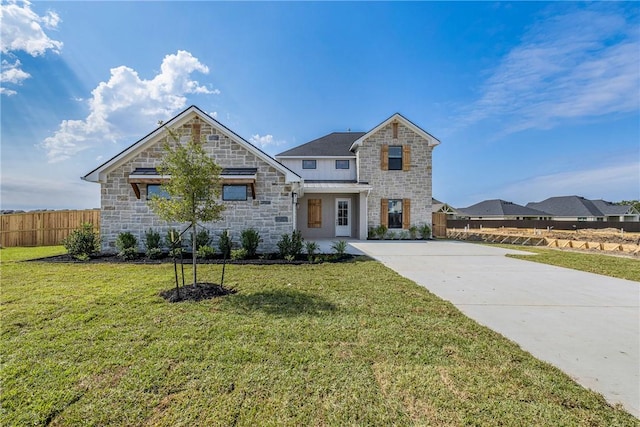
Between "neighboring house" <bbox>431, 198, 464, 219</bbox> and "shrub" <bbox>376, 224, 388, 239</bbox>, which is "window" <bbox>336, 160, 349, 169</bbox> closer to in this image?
"shrub" <bbox>376, 224, 388, 239</bbox>

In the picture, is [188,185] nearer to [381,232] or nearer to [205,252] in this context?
[205,252]

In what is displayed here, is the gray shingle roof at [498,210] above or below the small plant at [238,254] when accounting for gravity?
above

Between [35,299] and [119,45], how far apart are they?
952 cm

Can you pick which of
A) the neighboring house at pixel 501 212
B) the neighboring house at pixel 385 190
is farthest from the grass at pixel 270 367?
the neighboring house at pixel 501 212

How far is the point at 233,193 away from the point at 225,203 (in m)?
0.52

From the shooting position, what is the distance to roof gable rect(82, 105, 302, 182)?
10.1 m

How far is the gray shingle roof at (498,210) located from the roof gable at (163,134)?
3687 centimetres

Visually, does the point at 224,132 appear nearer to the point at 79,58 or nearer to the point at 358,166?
the point at 79,58

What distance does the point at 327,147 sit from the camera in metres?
19.0

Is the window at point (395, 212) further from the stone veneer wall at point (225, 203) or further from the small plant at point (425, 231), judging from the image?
the stone veneer wall at point (225, 203)

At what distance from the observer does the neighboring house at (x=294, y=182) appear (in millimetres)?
10312

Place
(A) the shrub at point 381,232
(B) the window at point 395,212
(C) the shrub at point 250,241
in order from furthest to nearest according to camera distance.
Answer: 1. (B) the window at point 395,212
2. (A) the shrub at point 381,232
3. (C) the shrub at point 250,241

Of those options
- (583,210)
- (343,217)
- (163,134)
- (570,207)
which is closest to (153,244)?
(163,134)

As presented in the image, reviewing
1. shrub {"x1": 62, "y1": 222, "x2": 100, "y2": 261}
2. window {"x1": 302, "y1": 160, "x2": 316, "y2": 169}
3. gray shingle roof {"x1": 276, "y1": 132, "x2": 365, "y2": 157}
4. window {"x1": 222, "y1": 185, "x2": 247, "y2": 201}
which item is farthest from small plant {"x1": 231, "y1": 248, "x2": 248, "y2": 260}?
gray shingle roof {"x1": 276, "y1": 132, "x2": 365, "y2": 157}
